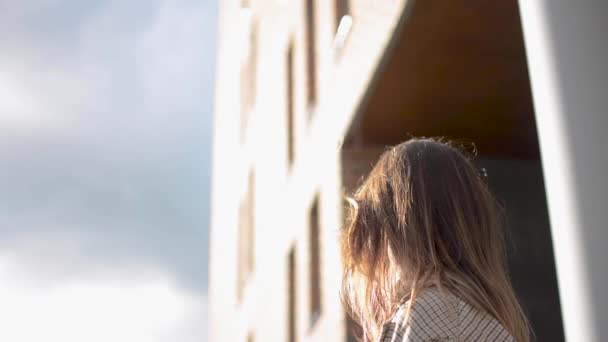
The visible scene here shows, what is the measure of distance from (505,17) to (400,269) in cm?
647

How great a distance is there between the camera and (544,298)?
399 inches

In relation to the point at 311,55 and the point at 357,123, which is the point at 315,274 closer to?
the point at 357,123

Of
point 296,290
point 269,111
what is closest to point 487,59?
point 296,290

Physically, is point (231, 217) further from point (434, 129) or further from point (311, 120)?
point (434, 129)

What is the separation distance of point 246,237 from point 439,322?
61.6ft

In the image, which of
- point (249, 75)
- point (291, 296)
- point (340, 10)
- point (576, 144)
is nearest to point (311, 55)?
point (340, 10)

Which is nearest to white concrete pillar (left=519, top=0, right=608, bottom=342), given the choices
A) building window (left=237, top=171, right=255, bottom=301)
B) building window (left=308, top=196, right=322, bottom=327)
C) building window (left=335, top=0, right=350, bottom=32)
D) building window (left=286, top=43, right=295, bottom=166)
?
building window (left=335, top=0, right=350, bottom=32)

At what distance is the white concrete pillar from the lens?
3996 millimetres

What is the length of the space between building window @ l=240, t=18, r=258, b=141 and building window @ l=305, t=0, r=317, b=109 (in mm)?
5775

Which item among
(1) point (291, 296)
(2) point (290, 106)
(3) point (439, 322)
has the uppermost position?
(2) point (290, 106)

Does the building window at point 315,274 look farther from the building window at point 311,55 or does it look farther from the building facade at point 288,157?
the building window at point 311,55

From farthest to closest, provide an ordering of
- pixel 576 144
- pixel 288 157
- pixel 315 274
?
pixel 288 157 → pixel 315 274 → pixel 576 144

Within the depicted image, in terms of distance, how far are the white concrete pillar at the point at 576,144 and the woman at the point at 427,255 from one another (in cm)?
177

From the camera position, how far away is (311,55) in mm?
14406
